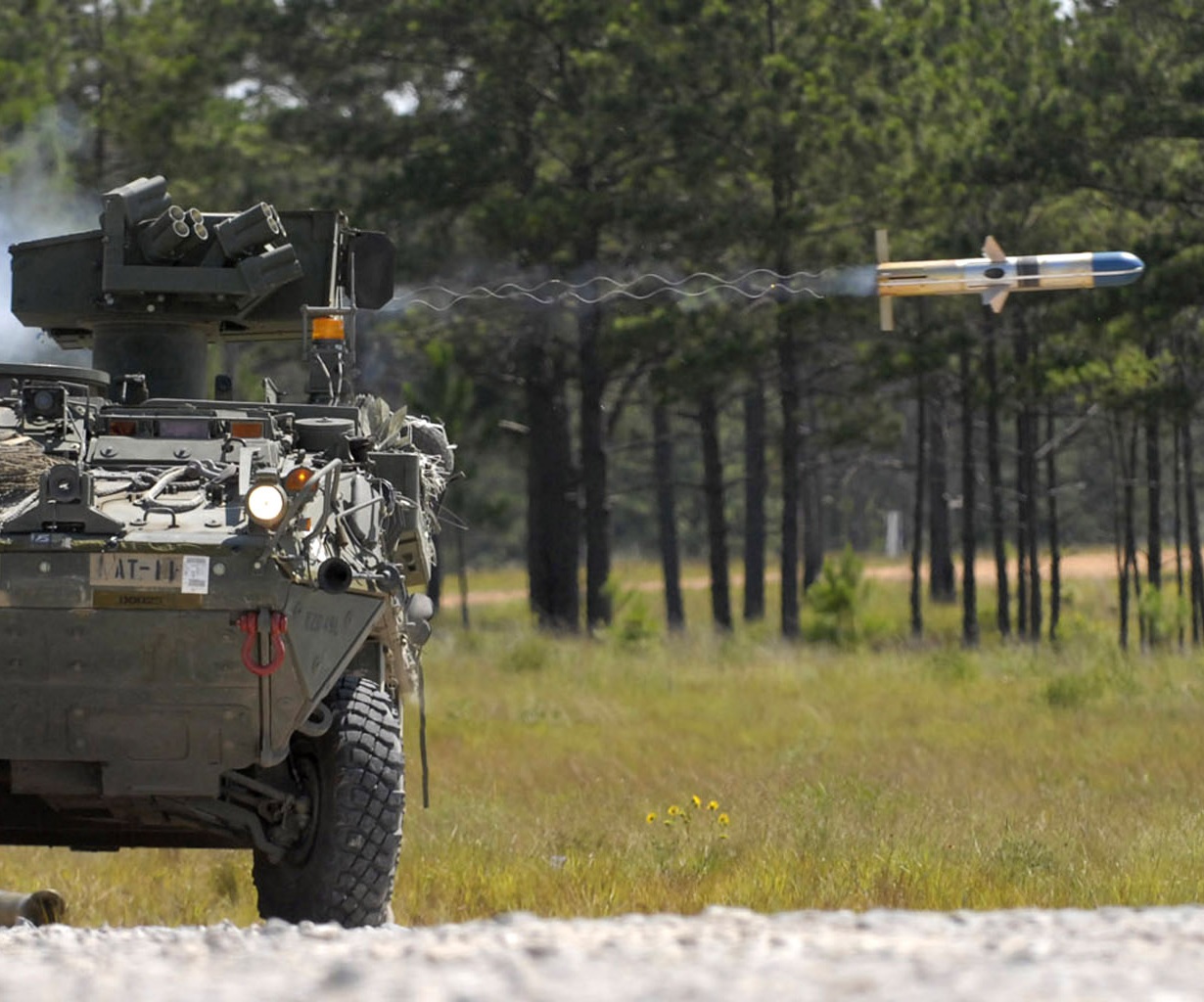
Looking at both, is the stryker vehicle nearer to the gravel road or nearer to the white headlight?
the white headlight

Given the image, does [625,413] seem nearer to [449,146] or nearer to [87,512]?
[449,146]

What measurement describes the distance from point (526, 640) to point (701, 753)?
380 inches

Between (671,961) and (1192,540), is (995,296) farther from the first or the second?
(1192,540)

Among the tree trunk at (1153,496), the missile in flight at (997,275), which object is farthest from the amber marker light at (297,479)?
the tree trunk at (1153,496)

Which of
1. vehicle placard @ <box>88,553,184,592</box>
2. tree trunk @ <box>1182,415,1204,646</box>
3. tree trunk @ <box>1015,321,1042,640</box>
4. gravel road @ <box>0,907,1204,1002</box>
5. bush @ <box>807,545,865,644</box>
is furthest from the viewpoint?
tree trunk @ <box>1182,415,1204,646</box>

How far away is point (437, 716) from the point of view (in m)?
18.8

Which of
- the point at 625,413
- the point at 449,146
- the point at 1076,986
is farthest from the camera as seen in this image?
the point at 625,413

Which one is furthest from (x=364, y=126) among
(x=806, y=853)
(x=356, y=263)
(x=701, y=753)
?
(x=806, y=853)

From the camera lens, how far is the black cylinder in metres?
7.84

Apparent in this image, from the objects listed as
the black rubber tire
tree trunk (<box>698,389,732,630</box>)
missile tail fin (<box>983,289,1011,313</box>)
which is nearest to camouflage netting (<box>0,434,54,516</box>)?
the black rubber tire

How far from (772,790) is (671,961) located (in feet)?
26.9

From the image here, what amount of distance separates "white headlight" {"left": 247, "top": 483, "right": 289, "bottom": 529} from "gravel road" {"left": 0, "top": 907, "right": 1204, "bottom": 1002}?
1.85 metres

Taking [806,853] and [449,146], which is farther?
[449,146]

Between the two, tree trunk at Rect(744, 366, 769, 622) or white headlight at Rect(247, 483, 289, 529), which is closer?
white headlight at Rect(247, 483, 289, 529)
